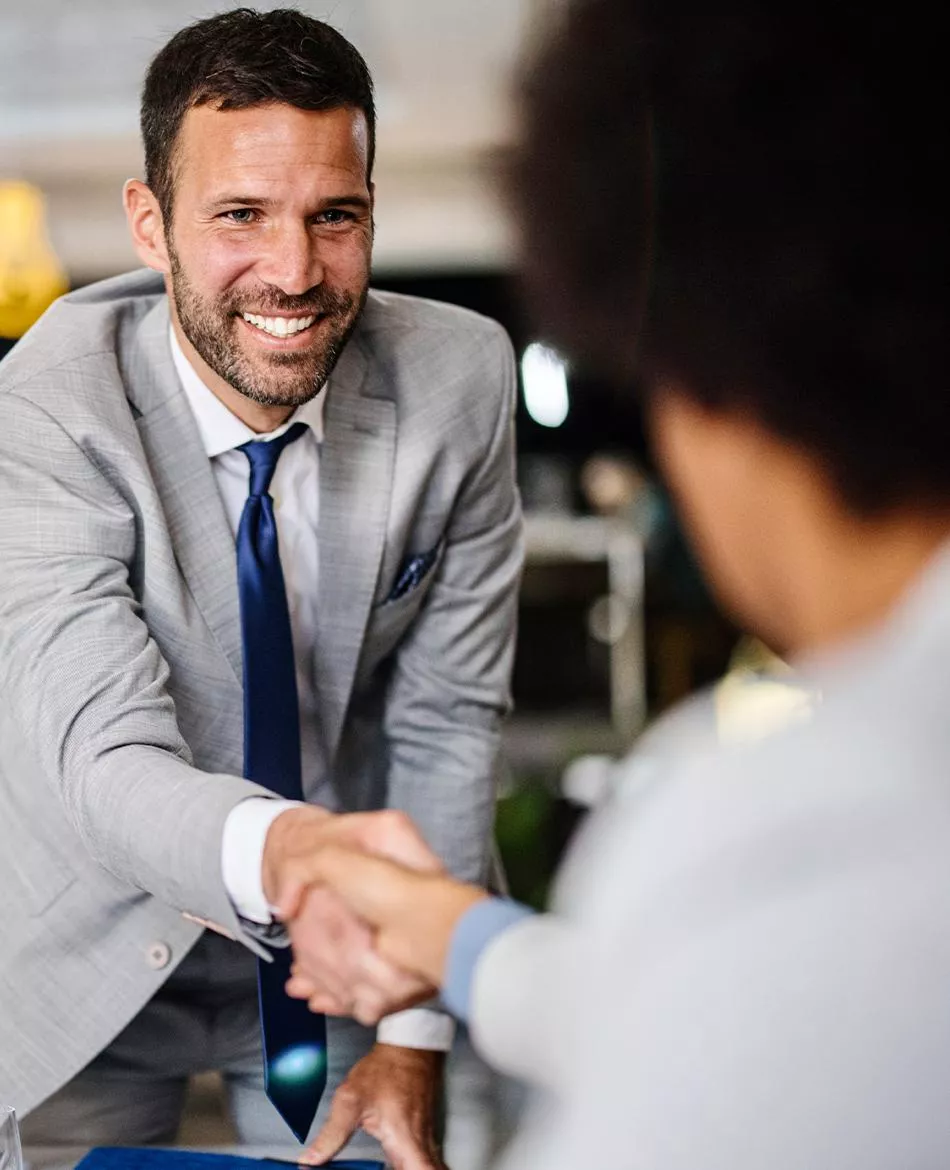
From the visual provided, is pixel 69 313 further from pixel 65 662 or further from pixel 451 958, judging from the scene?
pixel 451 958

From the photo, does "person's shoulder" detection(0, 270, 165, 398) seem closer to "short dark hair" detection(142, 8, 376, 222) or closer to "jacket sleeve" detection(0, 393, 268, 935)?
"jacket sleeve" detection(0, 393, 268, 935)

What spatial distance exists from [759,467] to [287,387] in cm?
71

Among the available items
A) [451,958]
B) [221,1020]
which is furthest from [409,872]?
[221,1020]

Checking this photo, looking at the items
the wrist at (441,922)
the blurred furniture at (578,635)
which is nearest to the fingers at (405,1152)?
the wrist at (441,922)

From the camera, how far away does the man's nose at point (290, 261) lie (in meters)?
1.35

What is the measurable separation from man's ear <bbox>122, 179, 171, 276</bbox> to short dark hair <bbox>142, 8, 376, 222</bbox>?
0.02 metres

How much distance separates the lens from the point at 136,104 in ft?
21.0

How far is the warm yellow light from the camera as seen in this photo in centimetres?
398

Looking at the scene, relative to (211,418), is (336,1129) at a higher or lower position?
lower

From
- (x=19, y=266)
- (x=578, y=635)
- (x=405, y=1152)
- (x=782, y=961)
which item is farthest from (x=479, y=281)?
(x=782, y=961)

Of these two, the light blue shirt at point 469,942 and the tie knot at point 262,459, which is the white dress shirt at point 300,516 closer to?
the tie knot at point 262,459

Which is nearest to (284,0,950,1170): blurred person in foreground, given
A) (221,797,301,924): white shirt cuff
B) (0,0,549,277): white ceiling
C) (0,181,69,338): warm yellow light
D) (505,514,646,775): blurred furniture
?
(221,797,301,924): white shirt cuff

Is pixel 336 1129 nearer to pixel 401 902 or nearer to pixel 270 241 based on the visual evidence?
pixel 401 902

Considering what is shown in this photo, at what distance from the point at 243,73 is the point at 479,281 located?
261 inches
